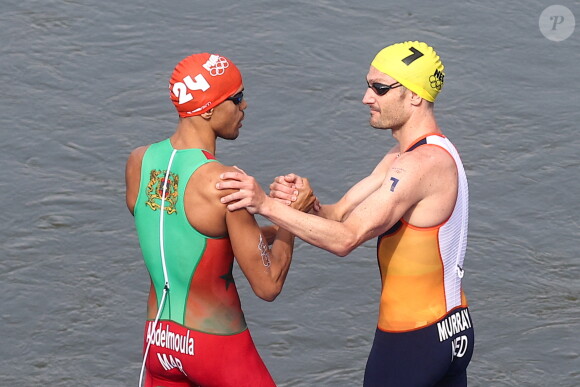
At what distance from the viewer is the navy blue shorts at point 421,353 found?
6383 millimetres

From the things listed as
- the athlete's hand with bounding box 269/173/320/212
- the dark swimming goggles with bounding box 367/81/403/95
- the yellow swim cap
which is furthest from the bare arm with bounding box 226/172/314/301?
the yellow swim cap

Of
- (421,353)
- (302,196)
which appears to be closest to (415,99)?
(302,196)

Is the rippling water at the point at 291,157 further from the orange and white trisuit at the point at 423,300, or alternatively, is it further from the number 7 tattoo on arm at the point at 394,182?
the number 7 tattoo on arm at the point at 394,182

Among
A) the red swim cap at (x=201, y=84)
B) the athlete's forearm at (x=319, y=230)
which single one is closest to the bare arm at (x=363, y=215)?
the athlete's forearm at (x=319, y=230)

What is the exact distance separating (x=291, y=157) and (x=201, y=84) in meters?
5.35

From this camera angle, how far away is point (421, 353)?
639 cm

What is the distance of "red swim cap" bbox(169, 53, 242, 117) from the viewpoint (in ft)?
20.2

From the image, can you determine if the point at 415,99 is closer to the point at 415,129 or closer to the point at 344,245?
the point at 415,129

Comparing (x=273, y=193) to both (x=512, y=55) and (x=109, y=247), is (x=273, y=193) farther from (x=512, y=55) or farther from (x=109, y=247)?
(x=512, y=55)

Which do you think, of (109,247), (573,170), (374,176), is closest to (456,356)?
(374,176)

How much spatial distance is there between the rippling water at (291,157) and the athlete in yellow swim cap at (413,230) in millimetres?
2297

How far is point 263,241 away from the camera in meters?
6.18

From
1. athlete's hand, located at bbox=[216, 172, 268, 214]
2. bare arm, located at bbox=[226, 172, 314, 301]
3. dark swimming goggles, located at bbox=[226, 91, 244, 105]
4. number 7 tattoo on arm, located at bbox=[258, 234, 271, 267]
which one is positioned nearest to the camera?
athlete's hand, located at bbox=[216, 172, 268, 214]

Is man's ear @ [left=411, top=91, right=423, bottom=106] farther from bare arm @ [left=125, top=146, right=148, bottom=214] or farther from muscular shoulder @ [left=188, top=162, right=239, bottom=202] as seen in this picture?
bare arm @ [left=125, top=146, right=148, bottom=214]
